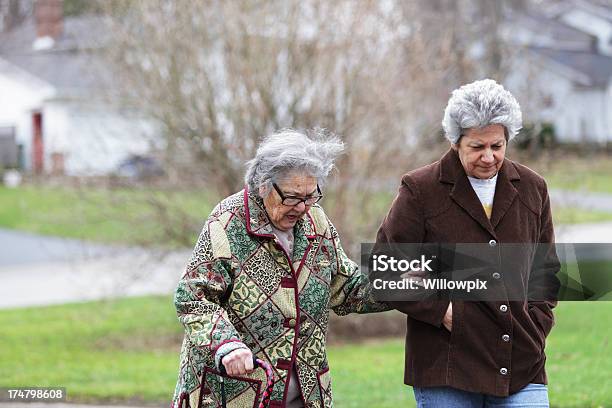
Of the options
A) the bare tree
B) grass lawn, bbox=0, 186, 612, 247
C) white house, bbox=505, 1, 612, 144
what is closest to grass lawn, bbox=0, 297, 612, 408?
grass lawn, bbox=0, 186, 612, 247

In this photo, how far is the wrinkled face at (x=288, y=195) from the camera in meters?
3.96

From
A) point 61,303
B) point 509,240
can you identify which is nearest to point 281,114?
point 61,303

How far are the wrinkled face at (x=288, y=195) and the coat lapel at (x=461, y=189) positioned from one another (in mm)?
519

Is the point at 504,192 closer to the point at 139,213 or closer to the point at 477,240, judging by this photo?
the point at 477,240

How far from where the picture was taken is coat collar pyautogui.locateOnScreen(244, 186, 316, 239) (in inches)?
157

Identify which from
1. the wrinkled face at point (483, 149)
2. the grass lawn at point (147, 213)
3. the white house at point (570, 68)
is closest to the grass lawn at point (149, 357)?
the grass lawn at point (147, 213)

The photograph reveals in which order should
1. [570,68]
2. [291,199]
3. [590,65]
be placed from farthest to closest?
[590,65], [570,68], [291,199]

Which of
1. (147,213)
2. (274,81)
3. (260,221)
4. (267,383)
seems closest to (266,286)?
(260,221)

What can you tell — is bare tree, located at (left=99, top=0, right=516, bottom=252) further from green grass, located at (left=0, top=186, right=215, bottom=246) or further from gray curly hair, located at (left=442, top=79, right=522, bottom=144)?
gray curly hair, located at (left=442, top=79, right=522, bottom=144)

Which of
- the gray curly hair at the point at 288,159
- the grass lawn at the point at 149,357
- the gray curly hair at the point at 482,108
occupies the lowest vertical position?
the grass lawn at the point at 149,357

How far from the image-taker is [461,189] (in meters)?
4.02

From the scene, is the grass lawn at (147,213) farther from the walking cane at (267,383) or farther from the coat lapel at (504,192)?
the walking cane at (267,383)

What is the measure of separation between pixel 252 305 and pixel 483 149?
1047 millimetres

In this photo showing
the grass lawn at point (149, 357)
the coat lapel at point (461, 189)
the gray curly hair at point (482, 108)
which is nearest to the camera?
the gray curly hair at point (482, 108)
